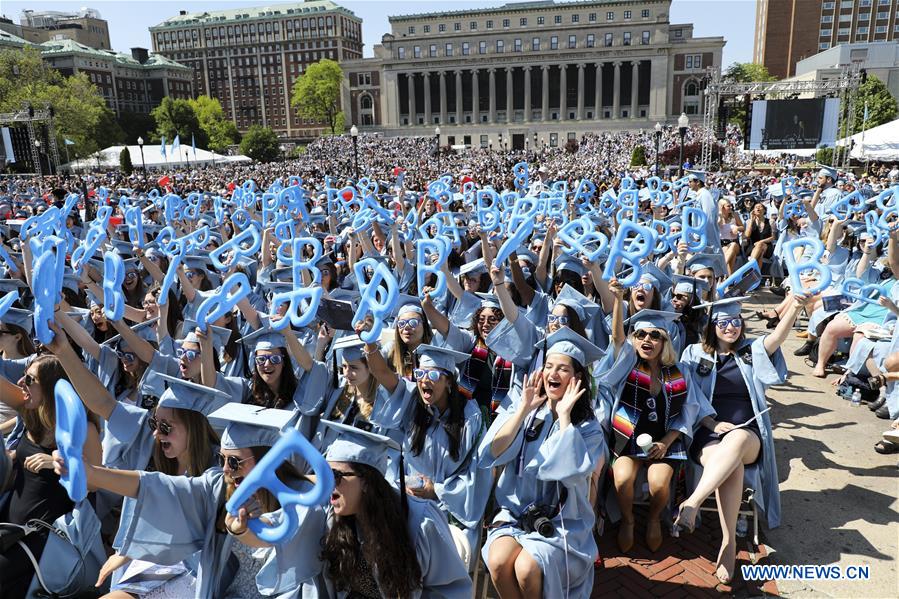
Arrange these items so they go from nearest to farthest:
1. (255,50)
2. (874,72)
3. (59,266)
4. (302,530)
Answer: (302,530)
(59,266)
(874,72)
(255,50)

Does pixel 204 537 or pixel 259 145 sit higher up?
pixel 259 145

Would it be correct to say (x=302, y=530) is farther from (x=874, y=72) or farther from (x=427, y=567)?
(x=874, y=72)

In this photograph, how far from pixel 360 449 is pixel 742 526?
324 centimetres

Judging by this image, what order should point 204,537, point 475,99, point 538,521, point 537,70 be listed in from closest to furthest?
point 204,537
point 538,521
point 537,70
point 475,99

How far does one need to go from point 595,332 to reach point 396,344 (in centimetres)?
185

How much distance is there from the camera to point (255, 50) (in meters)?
120

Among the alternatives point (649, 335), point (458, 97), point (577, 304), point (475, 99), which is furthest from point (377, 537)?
point (458, 97)

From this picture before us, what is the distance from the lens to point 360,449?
8.82 feet

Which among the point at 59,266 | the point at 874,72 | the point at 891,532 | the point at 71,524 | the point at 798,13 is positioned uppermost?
the point at 798,13

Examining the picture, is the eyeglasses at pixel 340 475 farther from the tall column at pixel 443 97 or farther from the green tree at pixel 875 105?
the tall column at pixel 443 97

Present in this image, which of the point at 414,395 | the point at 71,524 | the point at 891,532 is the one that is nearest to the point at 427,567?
the point at 414,395

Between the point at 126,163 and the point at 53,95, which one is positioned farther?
the point at 53,95

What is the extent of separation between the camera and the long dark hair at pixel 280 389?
438 centimetres

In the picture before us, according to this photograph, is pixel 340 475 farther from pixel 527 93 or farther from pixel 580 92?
pixel 527 93
